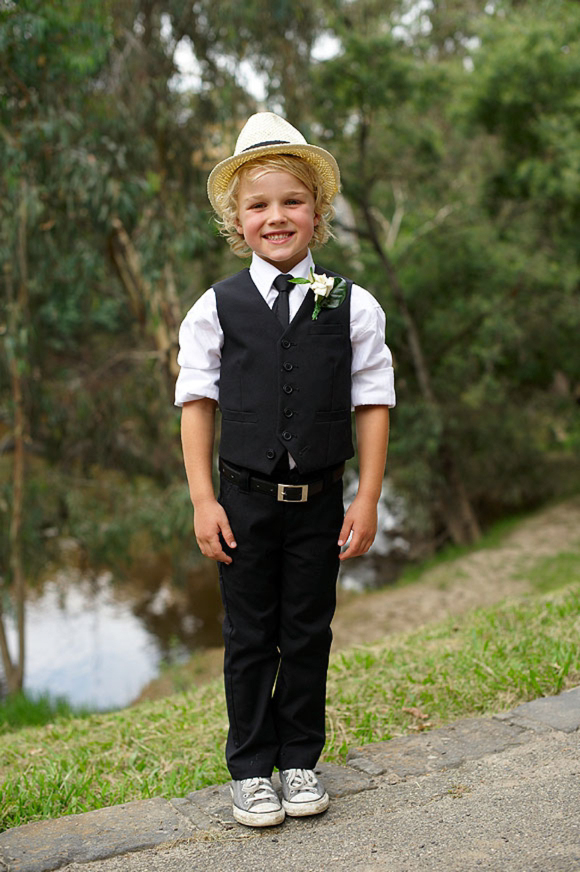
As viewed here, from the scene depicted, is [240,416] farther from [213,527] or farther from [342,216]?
[342,216]

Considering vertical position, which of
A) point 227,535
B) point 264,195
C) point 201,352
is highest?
point 264,195

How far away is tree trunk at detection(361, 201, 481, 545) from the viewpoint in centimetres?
1170

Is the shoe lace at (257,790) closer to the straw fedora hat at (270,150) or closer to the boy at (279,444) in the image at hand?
the boy at (279,444)

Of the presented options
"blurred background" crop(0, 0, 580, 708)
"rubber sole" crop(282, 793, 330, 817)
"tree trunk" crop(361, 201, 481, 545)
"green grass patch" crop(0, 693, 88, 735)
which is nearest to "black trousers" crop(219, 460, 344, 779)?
"rubber sole" crop(282, 793, 330, 817)

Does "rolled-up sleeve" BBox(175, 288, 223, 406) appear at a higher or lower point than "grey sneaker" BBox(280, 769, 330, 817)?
higher

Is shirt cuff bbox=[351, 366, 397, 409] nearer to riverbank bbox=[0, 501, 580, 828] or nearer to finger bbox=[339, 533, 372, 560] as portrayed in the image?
finger bbox=[339, 533, 372, 560]

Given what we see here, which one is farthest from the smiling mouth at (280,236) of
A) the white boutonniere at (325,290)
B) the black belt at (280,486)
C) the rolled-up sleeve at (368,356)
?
the black belt at (280,486)

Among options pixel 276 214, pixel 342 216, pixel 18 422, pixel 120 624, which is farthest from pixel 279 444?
pixel 342 216

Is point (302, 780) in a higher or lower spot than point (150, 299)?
lower

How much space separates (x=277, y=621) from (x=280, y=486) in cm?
38

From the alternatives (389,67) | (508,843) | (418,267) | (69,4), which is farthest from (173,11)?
(508,843)

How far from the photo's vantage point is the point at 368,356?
Answer: 7.74 feet

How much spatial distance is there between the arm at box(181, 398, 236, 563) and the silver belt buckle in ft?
0.52

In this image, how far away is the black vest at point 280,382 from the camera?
2223 millimetres
